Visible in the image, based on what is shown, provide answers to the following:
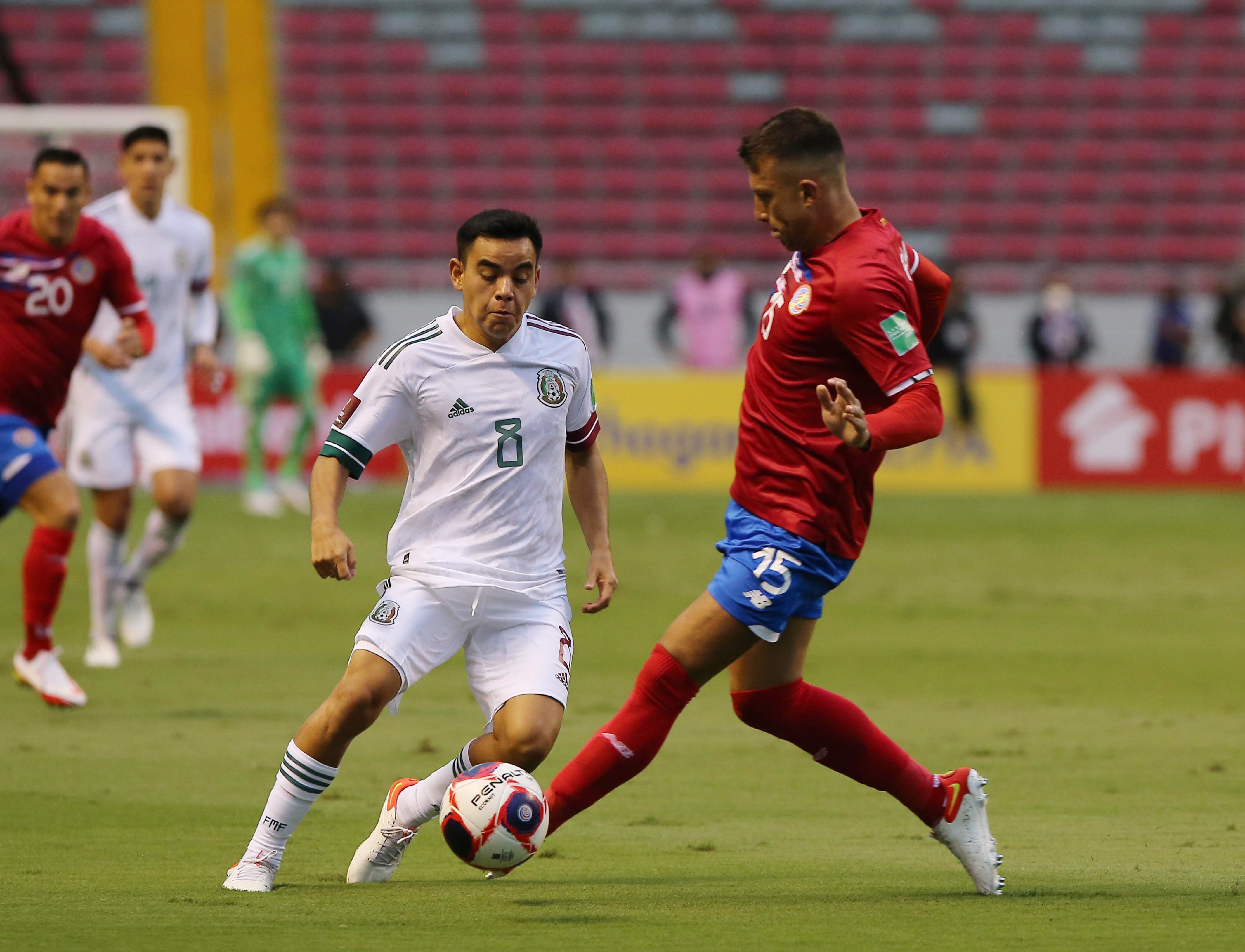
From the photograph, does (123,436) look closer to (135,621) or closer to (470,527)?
(135,621)

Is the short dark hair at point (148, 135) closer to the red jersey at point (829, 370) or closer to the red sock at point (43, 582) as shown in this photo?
the red sock at point (43, 582)

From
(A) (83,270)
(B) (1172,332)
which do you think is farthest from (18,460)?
(B) (1172,332)

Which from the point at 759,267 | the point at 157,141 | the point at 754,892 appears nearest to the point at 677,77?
the point at 759,267

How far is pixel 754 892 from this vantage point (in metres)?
4.93

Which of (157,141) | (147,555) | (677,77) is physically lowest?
(147,555)

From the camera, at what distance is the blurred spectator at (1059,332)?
20.5m

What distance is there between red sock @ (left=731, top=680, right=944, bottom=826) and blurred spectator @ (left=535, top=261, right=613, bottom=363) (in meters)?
14.6

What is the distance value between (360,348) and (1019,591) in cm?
959

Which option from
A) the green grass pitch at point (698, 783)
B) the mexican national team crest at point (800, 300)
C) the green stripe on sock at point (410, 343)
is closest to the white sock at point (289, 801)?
the green grass pitch at point (698, 783)

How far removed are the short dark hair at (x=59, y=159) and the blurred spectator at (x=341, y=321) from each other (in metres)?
11.8

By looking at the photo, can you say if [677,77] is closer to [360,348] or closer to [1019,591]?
[360,348]

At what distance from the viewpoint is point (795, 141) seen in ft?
16.1

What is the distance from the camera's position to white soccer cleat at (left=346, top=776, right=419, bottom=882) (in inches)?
197

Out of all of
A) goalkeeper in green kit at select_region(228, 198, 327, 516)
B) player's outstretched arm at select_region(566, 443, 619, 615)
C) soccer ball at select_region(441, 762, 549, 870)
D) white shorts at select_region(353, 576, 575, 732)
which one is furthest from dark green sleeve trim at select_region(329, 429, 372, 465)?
goalkeeper in green kit at select_region(228, 198, 327, 516)
